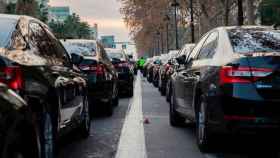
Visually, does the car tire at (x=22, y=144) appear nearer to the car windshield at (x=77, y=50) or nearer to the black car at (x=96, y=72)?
the black car at (x=96, y=72)

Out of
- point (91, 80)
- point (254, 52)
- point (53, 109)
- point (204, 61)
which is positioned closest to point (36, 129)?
point (53, 109)

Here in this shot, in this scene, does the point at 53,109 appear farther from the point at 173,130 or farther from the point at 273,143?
the point at 173,130

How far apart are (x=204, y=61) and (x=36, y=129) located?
12.8ft

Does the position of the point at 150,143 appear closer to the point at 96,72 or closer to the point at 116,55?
the point at 96,72

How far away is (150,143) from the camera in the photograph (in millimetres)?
8836

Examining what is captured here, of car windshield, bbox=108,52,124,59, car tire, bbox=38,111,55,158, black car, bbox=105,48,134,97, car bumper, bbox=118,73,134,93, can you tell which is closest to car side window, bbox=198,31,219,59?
car tire, bbox=38,111,55,158

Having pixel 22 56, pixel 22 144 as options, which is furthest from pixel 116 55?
pixel 22 144

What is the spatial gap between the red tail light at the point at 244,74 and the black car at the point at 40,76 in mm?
1753

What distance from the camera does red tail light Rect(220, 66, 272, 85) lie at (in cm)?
690

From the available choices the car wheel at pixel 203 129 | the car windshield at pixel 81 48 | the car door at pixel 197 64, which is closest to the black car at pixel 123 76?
the car windshield at pixel 81 48

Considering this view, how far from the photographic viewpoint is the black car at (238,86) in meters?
6.87

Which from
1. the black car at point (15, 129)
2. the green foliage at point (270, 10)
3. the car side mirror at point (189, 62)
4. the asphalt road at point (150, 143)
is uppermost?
the green foliage at point (270, 10)

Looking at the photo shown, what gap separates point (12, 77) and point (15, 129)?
1.12 meters

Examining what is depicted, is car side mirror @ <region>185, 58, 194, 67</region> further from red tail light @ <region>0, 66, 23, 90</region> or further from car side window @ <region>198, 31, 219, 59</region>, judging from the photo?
red tail light @ <region>0, 66, 23, 90</region>
